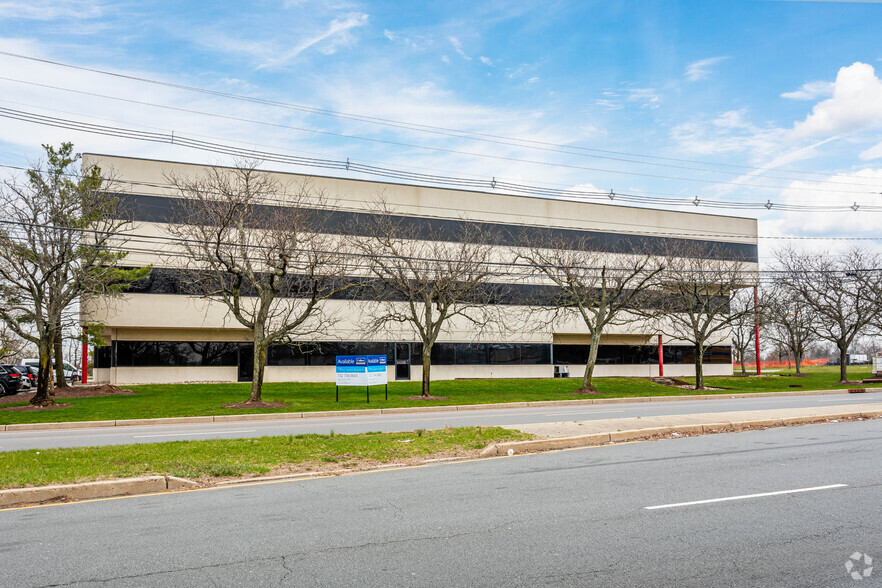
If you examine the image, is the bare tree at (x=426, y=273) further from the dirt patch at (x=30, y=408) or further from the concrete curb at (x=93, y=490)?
the concrete curb at (x=93, y=490)

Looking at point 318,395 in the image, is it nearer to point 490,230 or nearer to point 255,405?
point 255,405

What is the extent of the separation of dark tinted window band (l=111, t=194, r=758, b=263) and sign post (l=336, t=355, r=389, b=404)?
24.8 feet

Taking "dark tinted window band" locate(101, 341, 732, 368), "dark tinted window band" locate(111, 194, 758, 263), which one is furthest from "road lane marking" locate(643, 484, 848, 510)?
"dark tinted window band" locate(111, 194, 758, 263)

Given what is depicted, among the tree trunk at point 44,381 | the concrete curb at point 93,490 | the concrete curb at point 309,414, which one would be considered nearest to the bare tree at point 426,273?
the concrete curb at point 309,414

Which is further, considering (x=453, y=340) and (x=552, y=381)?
(x=453, y=340)

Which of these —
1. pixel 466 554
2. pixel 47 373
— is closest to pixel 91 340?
pixel 47 373

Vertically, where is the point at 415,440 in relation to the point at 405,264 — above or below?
below

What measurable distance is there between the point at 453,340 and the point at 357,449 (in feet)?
95.3

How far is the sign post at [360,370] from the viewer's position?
24.4 metres

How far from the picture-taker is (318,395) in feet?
93.7

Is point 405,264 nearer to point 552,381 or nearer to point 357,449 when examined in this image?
point 552,381

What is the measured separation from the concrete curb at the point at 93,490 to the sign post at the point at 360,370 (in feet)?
50.6

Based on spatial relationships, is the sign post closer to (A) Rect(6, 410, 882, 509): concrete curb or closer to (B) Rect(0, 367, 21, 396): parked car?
(A) Rect(6, 410, 882, 509): concrete curb

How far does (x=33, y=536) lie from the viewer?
6.52m
